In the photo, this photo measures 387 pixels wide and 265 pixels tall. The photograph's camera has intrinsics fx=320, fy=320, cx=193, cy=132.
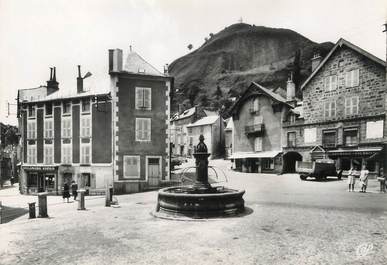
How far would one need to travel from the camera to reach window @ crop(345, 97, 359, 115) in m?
26.5

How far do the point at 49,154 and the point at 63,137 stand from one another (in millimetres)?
2161

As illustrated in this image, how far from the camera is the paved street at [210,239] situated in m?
6.76

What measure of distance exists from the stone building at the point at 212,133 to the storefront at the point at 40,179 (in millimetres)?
29774

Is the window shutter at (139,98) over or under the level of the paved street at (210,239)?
over

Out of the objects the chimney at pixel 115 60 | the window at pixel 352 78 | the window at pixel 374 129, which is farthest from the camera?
the window at pixel 352 78

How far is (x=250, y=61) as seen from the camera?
402 feet

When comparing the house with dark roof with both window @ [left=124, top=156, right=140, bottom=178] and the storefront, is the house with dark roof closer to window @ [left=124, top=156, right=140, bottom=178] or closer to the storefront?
window @ [left=124, top=156, right=140, bottom=178]

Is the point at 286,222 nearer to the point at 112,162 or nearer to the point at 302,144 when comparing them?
the point at 112,162

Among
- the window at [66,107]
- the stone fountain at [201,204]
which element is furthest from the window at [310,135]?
the window at [66,107]

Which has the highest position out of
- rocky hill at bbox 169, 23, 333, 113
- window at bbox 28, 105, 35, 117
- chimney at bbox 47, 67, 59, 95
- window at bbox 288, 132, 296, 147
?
rocky hill at bbox 169, 23, 333, 113

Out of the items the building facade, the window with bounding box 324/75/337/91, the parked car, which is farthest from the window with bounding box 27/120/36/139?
the window with bounding box 324/75/337/91

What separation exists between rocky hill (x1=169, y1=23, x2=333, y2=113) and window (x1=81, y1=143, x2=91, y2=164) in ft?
211

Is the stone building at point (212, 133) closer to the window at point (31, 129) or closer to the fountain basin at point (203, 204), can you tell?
the window at point (31, 129)

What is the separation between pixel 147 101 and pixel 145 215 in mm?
13716
